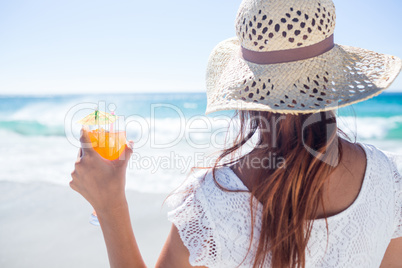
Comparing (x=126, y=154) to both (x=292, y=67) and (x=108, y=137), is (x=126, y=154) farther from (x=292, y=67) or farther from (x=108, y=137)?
(x=292, y=67)

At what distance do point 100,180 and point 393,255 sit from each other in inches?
48.0

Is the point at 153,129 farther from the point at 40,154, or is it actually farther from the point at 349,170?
the point at 349,170

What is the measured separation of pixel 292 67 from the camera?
0.98m

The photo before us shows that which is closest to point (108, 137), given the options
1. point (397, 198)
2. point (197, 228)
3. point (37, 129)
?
point (197, 228)

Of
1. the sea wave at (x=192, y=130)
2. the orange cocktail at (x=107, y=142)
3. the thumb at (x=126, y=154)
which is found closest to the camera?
the thumb at (x=126, y=154)

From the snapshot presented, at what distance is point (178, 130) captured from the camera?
40.9 ft

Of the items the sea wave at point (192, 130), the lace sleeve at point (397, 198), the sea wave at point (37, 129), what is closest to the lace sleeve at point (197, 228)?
the lace sleeve at point (397, 198)

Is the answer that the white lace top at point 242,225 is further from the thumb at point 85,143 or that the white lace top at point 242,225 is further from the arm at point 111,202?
the thumb at point 85,143

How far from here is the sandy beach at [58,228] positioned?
3.01 m

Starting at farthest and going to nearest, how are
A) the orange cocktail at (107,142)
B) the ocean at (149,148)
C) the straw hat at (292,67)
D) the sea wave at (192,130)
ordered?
the sea wave at (192,130), the ocean at (149,148), the orange cocktail at (107,142), the straw hat at (292,67)

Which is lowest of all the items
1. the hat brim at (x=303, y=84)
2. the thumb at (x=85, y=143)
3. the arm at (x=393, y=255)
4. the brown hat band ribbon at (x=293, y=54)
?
the arm at (x=393, y=255)

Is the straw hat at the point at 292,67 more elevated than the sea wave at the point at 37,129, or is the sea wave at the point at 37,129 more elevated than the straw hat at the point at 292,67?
the straw hat at the point at 292,67

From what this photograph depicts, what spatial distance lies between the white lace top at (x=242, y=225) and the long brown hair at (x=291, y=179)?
34 millimetres

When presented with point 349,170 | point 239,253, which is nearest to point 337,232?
point 349,170
